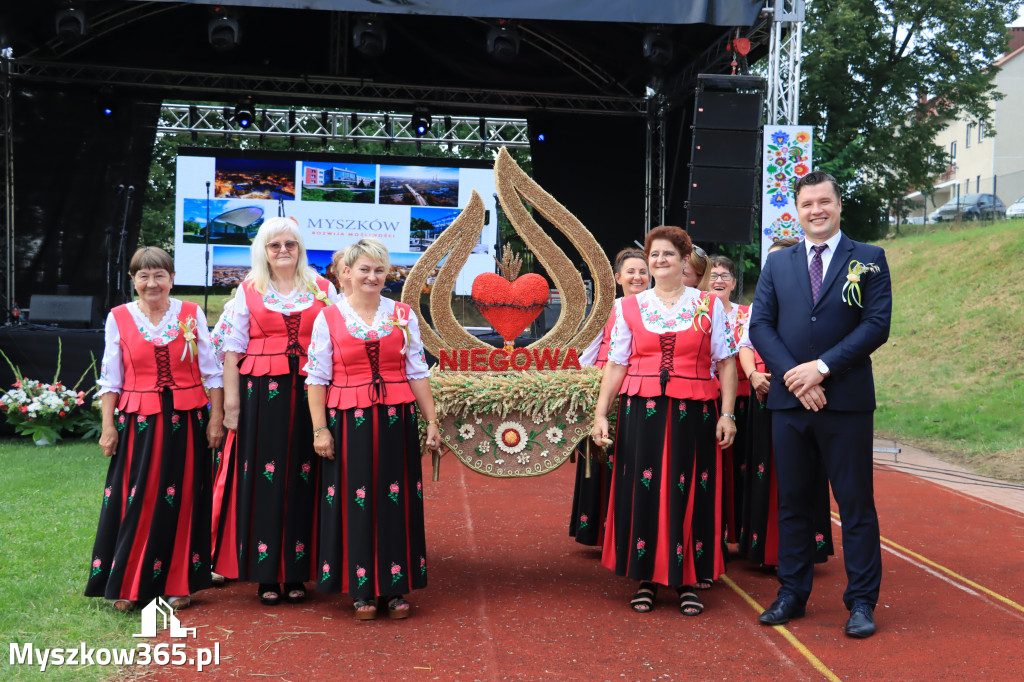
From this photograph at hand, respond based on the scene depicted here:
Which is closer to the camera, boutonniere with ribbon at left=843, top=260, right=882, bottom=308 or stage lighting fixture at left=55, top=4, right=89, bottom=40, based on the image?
boutonniere with ribbon at left=843, top=260, right=882, bottom=308

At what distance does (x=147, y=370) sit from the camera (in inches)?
138

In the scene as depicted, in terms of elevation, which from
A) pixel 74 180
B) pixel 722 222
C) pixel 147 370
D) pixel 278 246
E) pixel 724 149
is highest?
pixel 724 149

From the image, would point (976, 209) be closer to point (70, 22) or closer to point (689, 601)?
point (70, 22)

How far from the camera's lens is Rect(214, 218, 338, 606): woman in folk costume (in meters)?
3.61

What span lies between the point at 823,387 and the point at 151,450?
2660mm

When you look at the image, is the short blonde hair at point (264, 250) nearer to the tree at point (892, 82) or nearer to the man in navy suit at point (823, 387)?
the man in navy suit at point (823, 387)

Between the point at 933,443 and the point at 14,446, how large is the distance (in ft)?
29.9

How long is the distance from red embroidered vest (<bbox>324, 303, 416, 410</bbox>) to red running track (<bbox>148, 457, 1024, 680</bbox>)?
0.88m

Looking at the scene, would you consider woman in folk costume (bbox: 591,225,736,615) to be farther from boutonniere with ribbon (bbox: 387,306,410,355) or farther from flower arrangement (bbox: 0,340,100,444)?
flower arrangement (bbox: 0,340,100,444)

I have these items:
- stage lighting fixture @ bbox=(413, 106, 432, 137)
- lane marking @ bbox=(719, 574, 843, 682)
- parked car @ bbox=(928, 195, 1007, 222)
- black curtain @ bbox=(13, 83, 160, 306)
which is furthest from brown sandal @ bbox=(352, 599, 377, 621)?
parked car @ bbox=(928, 195, 1007, 222)

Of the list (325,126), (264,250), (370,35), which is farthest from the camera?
(325,126)

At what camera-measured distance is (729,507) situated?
14.5 ft

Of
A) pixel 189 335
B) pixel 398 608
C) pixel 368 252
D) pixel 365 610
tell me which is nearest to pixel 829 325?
pixel 368 252

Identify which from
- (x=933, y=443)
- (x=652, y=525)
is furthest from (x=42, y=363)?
(x=933, y=443)
